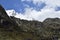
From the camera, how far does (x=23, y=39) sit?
338 ft

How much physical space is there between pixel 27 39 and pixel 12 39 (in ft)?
34.8

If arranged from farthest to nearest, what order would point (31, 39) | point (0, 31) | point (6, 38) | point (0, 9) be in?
point (0, 9)
point (31, 39)
point (0, 31)
point (6, 38)

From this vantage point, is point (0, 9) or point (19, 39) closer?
point (19, 39)

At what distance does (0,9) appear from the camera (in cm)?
18512

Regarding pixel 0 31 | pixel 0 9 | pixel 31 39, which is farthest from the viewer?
pixel 0 9

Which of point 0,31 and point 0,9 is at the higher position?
point 0,9

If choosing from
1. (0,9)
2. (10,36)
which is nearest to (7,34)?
(10,36)

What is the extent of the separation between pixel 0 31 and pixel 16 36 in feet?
25.9

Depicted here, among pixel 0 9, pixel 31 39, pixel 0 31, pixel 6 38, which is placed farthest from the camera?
pixel 0 9

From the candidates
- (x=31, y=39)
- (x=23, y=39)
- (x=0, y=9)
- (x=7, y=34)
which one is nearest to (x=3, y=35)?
(x=7, y=34)

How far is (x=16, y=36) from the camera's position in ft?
344

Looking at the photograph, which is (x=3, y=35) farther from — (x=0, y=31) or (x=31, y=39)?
(x=31, y=39)

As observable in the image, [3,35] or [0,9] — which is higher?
[0,9]

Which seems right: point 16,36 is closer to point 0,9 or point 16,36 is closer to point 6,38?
point 6,38
